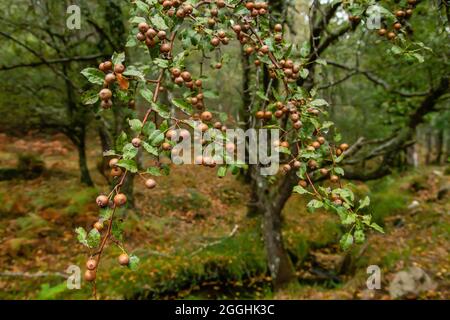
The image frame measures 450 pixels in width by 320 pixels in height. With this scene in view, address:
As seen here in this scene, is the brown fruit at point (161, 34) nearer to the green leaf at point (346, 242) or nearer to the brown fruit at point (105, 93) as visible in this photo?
the brown fruit at point (105, 93)

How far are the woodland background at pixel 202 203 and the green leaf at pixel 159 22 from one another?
143 inches

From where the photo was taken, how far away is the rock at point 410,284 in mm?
6009

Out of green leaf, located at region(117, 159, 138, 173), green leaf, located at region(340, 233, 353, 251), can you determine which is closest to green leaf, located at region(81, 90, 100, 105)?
green leaf, located at region(117, 159, 138, 173)

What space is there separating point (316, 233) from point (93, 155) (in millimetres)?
10907

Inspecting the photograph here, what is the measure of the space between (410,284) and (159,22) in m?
6.06

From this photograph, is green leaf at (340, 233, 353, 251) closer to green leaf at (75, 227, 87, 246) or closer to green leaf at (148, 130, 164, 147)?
green leaf at (148, 130, 164, 147)

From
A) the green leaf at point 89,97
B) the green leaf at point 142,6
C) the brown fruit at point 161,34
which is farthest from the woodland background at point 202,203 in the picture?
the green leaf at point 89,97

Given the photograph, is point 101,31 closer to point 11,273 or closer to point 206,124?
point 11,273

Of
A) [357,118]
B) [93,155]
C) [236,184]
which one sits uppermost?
[357,118]

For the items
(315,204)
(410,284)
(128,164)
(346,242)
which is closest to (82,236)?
(128,164)

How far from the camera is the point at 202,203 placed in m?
12.3

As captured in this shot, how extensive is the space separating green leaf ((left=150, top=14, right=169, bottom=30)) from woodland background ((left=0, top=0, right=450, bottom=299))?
3.63 metres

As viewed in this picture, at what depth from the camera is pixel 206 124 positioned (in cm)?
169
